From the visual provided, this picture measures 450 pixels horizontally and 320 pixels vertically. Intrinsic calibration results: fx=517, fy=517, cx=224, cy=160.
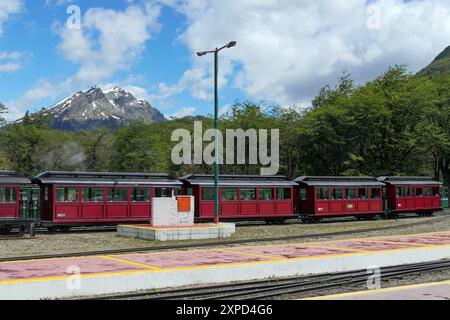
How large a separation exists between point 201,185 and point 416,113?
98.5 ft

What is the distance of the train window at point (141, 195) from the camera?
1086 inches

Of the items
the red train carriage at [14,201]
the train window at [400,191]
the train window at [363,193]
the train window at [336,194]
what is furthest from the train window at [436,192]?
the red train carriage at [14,201]

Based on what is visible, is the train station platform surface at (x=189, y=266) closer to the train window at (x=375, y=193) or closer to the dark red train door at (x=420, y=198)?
the train window at (x=375, y=193)

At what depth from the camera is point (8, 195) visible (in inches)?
953

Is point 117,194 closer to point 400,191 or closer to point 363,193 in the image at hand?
point 363,193

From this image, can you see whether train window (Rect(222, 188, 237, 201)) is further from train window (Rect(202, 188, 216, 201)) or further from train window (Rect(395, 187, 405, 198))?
train window (Rect(395, 187, 405, 198))

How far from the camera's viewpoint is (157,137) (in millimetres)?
72000

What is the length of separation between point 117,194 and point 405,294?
65.0 ft

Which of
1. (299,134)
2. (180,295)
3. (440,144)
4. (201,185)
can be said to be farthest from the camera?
(299,134)

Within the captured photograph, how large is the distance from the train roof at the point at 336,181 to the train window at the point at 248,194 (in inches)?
168

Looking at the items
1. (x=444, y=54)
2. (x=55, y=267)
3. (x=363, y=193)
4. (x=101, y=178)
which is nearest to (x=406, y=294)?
(x=55, y=267)
